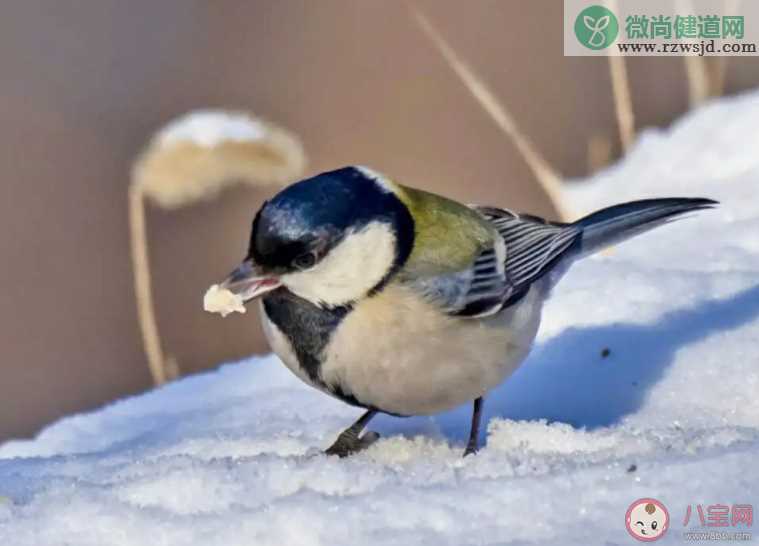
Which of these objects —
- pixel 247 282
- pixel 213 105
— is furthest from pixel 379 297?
pixel 213 105

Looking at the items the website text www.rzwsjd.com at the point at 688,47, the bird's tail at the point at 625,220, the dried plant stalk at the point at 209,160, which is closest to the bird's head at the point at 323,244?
the bird's tail at the point at 625,220

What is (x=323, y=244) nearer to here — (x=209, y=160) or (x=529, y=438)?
(x=529, y=438)

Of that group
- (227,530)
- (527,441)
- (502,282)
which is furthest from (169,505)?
(502,282)

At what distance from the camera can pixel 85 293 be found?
462 cm

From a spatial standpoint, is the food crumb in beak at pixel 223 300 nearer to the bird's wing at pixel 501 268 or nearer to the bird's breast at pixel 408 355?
the bird's breast at pixel 408 355

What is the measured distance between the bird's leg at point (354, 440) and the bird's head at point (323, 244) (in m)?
0.31

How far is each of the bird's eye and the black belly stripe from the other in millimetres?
66

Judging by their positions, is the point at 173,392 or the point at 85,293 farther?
the point at 85,293

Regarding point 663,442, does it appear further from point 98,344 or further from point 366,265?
point 98,344

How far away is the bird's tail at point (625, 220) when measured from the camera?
9.55ft

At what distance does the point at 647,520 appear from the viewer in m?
1.79

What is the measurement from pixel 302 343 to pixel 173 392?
993 mm

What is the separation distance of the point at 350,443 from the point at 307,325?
1.15 feet

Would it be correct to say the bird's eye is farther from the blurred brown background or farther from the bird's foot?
the blurred brown background
